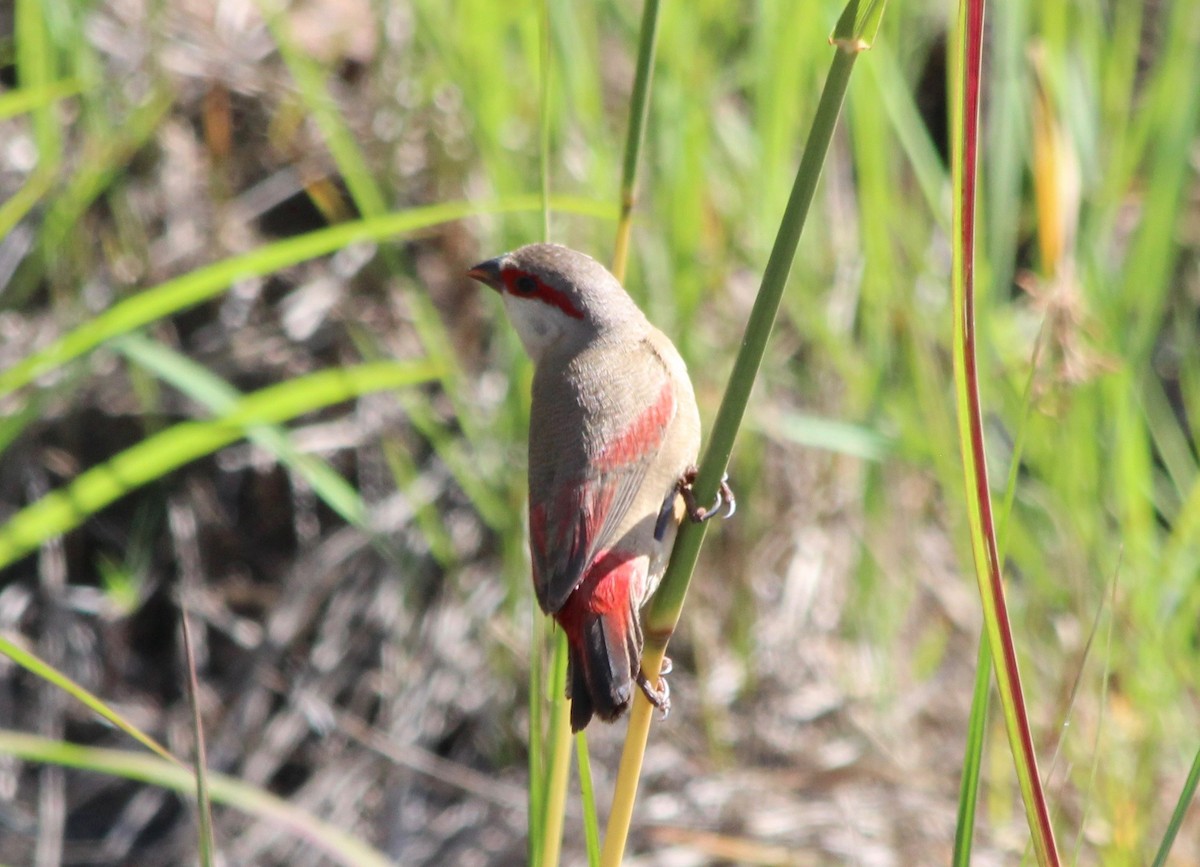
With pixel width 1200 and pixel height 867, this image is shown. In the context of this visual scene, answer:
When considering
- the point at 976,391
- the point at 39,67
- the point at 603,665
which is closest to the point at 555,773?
the point at 603,665

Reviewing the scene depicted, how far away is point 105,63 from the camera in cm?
382

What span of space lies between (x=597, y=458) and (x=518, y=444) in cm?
126

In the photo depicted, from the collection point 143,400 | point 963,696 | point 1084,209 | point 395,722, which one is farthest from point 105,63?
point 963,696

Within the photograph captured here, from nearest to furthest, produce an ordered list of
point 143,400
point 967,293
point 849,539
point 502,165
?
point 967,293 → point 502,165 → point 143,400 → point 849,539

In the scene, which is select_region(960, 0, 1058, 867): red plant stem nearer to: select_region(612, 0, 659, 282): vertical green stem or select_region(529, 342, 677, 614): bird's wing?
select_region(612, 0, 659, 282): vertical green stem

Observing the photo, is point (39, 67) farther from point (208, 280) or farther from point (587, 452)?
point (587, 452)

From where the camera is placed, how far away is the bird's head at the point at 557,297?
92.1 inches

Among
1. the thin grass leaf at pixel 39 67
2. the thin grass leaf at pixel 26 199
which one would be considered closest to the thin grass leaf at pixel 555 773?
the thin grass leaf at pixel 26 199

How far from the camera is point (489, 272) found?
2482 mm

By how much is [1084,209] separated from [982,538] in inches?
103

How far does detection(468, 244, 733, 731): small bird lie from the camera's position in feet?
5.73

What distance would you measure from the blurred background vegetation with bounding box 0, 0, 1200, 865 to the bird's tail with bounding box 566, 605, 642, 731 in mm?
1287

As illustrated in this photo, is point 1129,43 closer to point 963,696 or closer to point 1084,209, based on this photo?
point 1084,209

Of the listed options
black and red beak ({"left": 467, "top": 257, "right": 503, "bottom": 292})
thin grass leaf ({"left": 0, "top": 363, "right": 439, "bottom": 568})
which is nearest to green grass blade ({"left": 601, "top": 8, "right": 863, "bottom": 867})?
black and red beak ({"left": 467, "top": 257, "right": 503, "bottom": 292})
